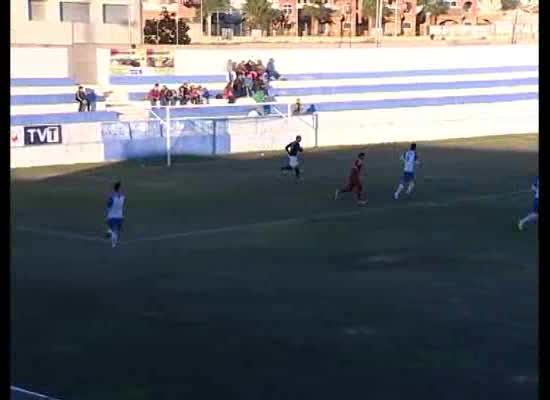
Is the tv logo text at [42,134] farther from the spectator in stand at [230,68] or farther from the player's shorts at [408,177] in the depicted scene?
the player's shorts at [408,177]

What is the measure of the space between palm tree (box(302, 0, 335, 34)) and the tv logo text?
57.6 metres

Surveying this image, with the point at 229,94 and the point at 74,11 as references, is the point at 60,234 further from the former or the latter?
the point at 74,11

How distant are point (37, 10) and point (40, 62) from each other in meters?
18.6

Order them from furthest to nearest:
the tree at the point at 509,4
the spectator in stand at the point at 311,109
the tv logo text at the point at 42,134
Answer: the tree at the point at 509,4 → the spectator in stand at the point at 311,109 → the tv logo text at the point at 42,134

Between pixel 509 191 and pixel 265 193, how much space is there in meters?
6.24

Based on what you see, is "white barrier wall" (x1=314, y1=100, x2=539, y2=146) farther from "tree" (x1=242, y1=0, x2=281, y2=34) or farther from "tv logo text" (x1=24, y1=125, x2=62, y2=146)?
"tree" (x1=242, y1=0, x2=281, y2=34)

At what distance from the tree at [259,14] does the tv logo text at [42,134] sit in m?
53.1

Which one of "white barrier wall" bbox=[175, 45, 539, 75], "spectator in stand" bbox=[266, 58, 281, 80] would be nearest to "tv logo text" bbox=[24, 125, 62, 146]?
"white barrier wall" bbox=[175, 45, 539, 75]

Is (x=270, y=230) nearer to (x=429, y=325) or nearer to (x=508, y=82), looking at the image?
(x=429, y=325)

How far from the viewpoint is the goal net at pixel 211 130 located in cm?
3569

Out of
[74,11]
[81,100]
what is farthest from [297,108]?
[74,11]

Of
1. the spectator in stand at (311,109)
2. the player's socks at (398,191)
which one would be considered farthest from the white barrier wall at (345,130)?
the player's socks at (398,191)

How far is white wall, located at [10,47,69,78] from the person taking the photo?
3597 centimetres
